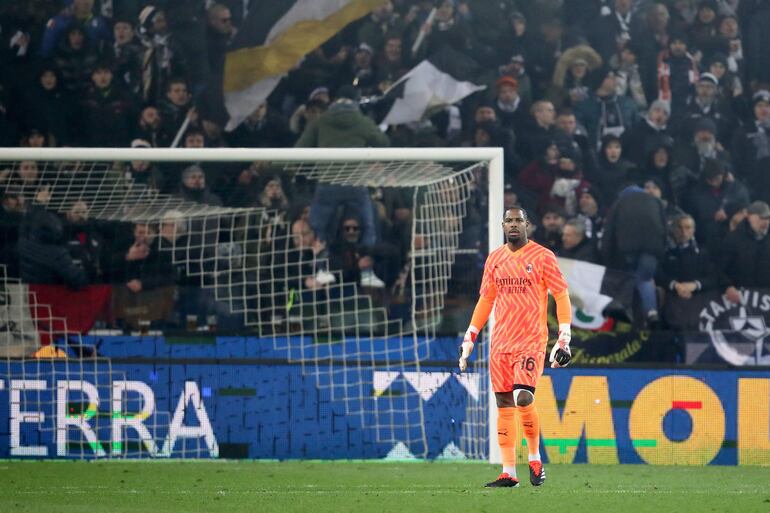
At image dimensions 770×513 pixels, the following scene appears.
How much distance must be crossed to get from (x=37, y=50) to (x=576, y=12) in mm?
6119

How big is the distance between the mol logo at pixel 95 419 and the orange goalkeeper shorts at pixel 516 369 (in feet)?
→ 12.7

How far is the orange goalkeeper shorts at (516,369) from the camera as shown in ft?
25.5

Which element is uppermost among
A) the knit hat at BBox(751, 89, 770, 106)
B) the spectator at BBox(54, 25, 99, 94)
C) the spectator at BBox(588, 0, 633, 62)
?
the spectator at BBox(588, 0, 633, 62)

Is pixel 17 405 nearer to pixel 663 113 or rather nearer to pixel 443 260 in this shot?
pixel 443 260

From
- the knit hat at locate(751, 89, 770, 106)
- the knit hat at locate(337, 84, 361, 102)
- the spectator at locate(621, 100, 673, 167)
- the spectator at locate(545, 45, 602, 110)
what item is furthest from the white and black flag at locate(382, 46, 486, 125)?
the knit hat at locate(751, 89, 770, 106)

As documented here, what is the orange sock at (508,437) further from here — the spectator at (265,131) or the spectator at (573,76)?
the spectator at (573,76)

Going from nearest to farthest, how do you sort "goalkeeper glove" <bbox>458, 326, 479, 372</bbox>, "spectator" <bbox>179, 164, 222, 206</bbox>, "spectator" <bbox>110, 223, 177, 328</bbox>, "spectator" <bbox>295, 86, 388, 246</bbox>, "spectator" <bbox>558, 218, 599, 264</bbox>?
"goalkeeper glove" <bbox>458, 326, 479, 372</bbox>, "spectator" <bbox>110, 223, 177, 328</bbox>, "spectator" <bbox>179, 164, 222, 206</bbox>, "spectator" <bbox>295, 86, 388, 246</bbox>, "spectator" <bbox>558, 218, 599, 264</bbox>

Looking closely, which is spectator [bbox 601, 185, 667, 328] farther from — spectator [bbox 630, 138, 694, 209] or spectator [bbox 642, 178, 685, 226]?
spectator [bbox 630, 138, 694, 209]

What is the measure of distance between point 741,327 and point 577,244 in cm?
183

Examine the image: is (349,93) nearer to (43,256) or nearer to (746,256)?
(43,256)

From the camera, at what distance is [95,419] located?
10820mm

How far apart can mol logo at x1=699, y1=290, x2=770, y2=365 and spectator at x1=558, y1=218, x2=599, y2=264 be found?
127 cm

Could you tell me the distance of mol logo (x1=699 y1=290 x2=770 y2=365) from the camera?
11469 millimetres

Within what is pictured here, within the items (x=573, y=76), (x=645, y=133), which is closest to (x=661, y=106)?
(x=645, y=133)
